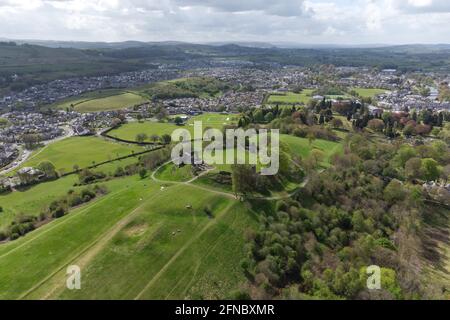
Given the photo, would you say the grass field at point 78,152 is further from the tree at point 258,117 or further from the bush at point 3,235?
the tree at point 258,117

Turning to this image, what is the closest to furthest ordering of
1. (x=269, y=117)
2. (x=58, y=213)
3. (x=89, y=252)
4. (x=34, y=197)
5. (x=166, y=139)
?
(x=89, y=252) → (x=58, y=213) → (x=34, y=197) → (x=166, y=139) → (x=269, y=117)

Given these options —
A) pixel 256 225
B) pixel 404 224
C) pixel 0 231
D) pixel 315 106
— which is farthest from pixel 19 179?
pixel 315 106

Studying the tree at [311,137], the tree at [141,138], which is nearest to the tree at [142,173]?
the tree at [141,138]

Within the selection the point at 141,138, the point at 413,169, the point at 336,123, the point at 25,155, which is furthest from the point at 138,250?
the point at 336,123

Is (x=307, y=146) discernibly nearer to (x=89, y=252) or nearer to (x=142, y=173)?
(x=142, y=173)

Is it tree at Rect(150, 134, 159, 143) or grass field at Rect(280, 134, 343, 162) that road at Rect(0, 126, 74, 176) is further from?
grass field at Rect(280, 134, 343, 162)

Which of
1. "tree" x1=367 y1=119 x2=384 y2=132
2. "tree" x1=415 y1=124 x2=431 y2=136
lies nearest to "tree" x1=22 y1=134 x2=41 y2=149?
"tree" x1=367 y1=119 x2=384 y2=132
